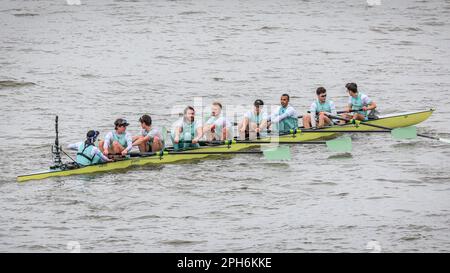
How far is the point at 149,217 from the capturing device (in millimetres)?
24500

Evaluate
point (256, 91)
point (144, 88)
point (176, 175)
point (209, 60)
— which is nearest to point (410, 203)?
point (176, 175)

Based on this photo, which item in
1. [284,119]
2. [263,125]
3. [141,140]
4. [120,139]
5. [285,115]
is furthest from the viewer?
[284,119]

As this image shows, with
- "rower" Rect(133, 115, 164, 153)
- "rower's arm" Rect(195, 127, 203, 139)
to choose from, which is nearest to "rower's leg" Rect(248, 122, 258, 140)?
"rower's arm" Rect(195, 127, 203, 139)

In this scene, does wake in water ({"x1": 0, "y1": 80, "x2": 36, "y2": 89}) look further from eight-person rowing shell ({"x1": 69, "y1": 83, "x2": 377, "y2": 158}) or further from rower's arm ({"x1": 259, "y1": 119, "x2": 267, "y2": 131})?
rower's arm ({"x1": 259, "y1": 119, "x2": 267, "y2": 131})

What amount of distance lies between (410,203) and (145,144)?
7.70 m

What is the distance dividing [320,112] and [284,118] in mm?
1343

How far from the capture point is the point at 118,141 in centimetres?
2705

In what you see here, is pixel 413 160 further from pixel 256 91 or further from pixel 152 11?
pixel 152 11

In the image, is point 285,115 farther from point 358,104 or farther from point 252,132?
point 358,104

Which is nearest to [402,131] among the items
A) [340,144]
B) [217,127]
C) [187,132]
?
[340,144]

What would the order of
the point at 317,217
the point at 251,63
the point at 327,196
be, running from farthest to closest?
the point at 251,63
the point at 327,196
the point at 317,217

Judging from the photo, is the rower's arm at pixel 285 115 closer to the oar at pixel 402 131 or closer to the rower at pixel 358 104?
the oar at pixel 402 131

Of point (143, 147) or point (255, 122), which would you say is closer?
point (143, 147)

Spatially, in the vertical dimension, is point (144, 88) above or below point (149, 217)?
above
